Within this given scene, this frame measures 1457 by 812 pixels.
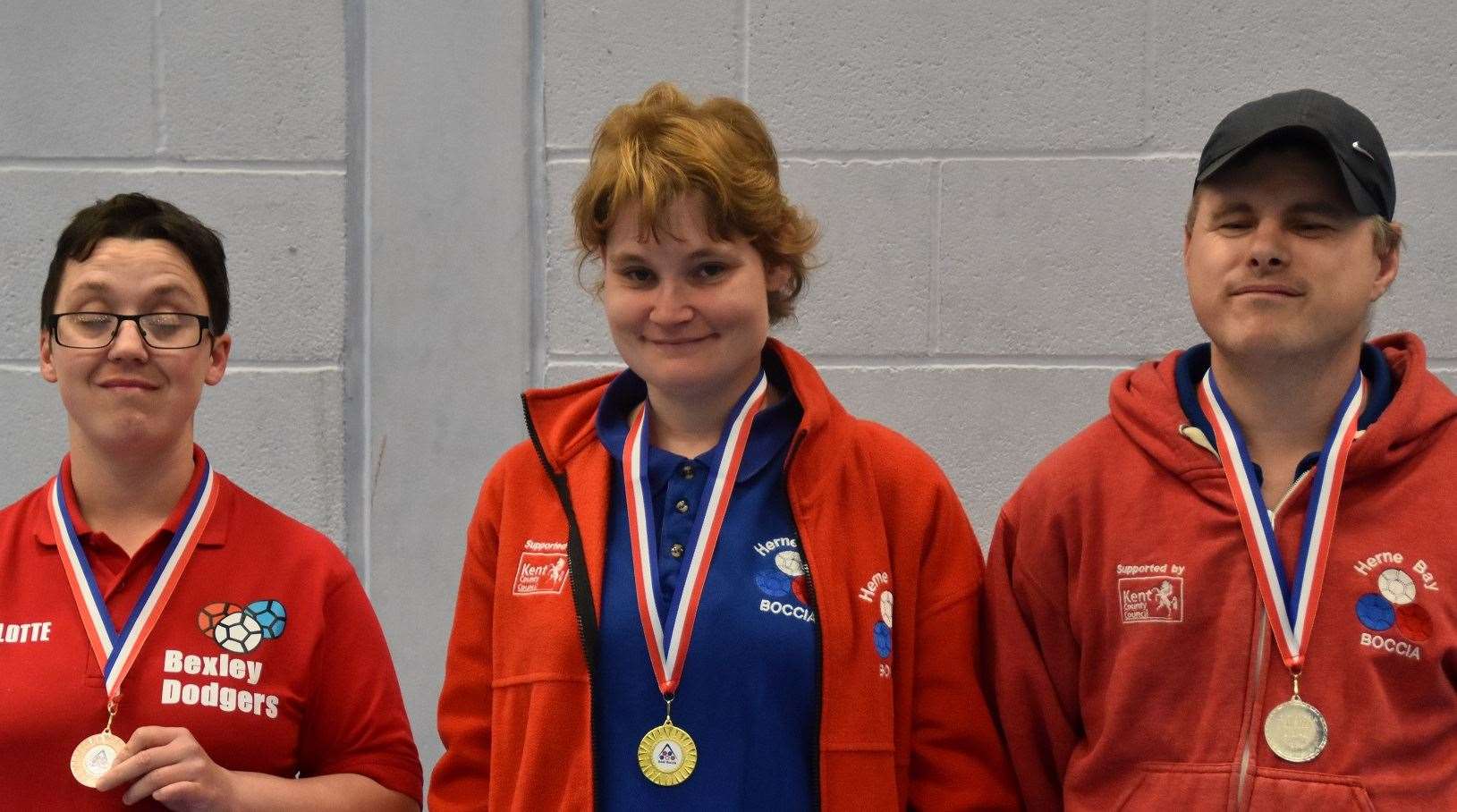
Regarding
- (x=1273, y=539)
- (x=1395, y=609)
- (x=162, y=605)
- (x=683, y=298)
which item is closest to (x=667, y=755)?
(x=683, y=298)

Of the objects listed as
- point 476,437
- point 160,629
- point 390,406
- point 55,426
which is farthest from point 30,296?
point 160,629

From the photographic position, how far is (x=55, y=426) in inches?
143

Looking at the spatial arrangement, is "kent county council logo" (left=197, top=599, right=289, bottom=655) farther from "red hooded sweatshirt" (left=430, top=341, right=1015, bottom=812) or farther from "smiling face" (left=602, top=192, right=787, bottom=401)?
"smiling face" (left=602, top=192, right=787, bottom=401)

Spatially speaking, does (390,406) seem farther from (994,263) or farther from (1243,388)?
(1243,388)

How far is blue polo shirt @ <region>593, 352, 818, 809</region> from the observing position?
214cm

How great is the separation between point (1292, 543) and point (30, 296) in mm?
2983

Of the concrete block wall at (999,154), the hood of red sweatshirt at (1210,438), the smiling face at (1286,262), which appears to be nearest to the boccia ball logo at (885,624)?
the hood of red sweatshirt at (1210,438)

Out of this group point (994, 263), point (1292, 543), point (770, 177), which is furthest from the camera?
point (994, 263)

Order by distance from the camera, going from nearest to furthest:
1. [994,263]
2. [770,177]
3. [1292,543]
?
1. [1292,543]
2. [770,177]
3. [994,263]

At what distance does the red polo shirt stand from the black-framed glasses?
0.23 metres

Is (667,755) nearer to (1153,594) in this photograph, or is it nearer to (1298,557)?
(1153,594)

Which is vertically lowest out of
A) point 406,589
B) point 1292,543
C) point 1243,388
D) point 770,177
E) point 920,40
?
point 406,589

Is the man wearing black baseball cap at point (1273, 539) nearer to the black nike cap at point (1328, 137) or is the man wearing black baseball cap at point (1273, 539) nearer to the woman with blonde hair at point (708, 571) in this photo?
the black nike cap at point (1328, 137)

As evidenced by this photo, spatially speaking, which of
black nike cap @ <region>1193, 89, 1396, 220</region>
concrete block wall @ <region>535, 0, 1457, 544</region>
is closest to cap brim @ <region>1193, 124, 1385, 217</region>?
black nike cap @ <region>1193, 89, 1396, 220</region>
